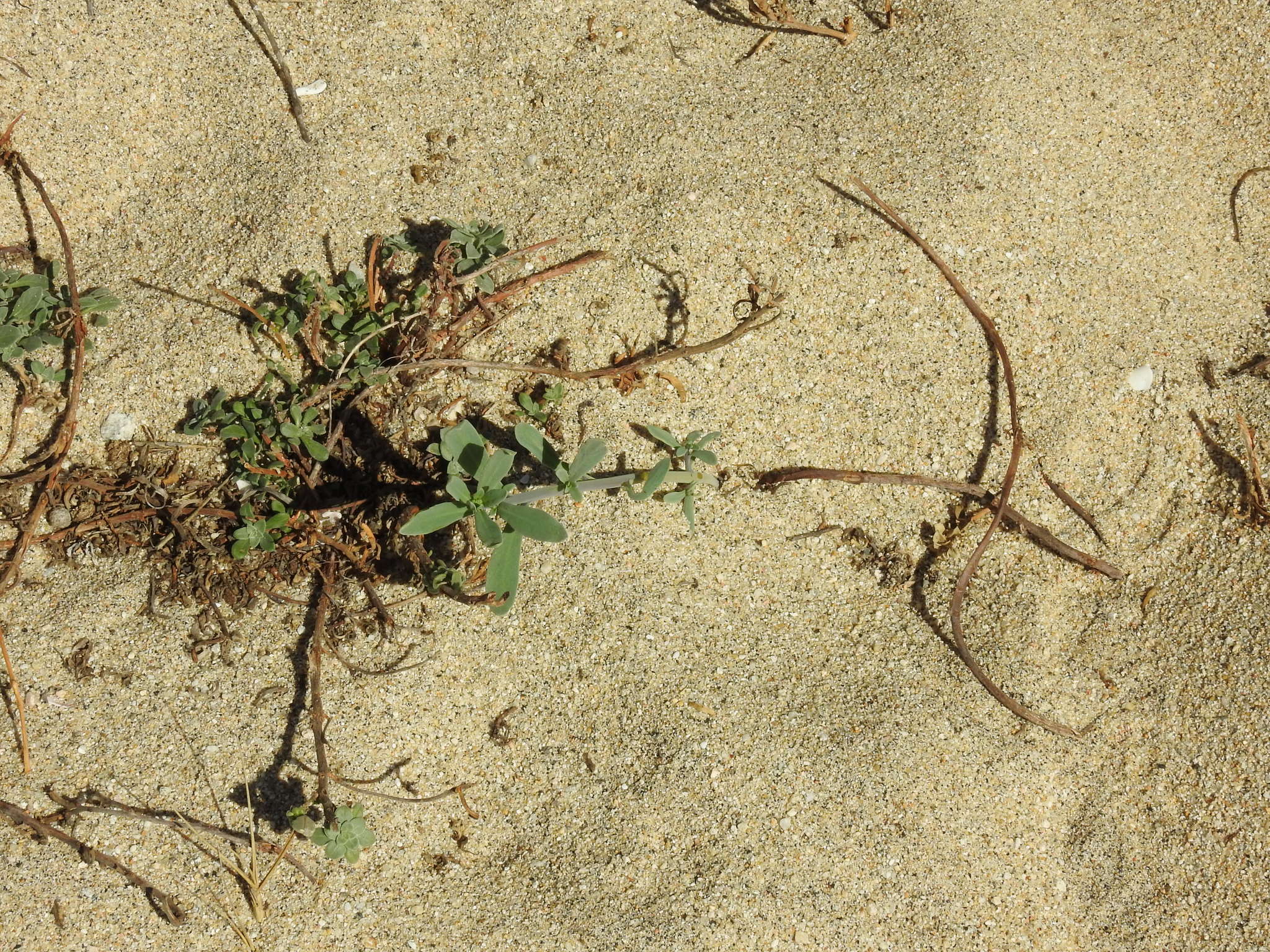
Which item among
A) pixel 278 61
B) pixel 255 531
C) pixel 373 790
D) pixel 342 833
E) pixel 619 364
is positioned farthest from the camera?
pixel 278 61

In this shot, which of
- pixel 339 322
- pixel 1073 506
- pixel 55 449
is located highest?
pixel 339 322

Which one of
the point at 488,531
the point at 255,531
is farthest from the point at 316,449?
the point at 488,531

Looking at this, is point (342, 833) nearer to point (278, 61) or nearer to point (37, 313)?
point (37, 313)

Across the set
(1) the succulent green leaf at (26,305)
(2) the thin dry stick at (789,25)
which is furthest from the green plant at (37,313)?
(2) the thin dry stick at (789,25)

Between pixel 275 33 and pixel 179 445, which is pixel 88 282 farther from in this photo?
pixel 275 33

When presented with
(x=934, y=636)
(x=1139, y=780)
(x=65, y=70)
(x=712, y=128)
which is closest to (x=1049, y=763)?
(x=1139, y=780)

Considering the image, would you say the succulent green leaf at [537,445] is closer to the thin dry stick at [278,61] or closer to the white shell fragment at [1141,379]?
the thin dry stick at [278,61]
